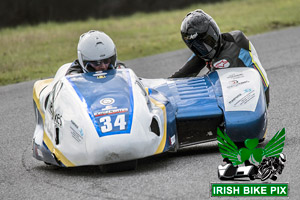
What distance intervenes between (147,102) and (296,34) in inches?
390

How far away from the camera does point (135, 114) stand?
5.38 metres

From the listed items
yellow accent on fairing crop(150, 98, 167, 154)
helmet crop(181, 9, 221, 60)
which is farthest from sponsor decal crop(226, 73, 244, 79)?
yellow accent on fairing crop(150, 98, 167, 154)

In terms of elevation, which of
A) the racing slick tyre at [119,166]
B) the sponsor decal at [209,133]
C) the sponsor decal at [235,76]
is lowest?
the sponsor decal at [209,133]

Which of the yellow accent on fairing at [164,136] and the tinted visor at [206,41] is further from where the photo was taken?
the tinted visor at [206,41]

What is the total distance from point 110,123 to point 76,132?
0.29m

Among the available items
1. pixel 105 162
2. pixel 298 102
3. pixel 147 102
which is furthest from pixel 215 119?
pixel 298 102

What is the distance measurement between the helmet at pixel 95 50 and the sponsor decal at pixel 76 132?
1.03 meters

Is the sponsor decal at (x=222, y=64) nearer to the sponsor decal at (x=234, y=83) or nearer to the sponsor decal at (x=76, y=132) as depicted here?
the sponsor decal at (x=234, y=83)

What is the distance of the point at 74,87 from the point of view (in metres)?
5.82

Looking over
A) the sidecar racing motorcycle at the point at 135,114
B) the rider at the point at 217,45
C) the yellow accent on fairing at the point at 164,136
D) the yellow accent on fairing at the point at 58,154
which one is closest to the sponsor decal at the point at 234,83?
the sidecar racing motorcycle at the point at 135,114

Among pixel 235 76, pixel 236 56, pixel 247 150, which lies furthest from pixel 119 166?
pixel 236 56

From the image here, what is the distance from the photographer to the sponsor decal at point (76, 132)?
17.3ft

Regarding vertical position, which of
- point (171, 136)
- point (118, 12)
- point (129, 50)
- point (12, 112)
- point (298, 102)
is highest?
point (171, 136)

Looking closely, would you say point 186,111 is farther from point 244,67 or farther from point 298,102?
point 298,102
